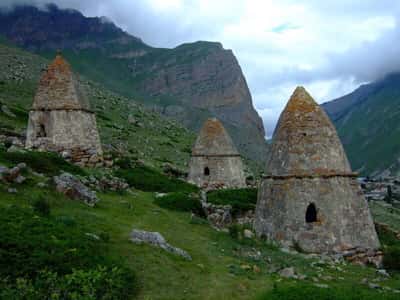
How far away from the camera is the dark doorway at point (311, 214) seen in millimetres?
13675

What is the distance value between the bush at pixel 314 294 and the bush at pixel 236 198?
13.3 m

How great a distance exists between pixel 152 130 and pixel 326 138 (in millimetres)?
48059

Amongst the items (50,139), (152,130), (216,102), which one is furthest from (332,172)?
(216,102)

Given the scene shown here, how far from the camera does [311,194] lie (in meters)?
13.5

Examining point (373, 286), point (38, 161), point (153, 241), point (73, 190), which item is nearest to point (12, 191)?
point (73, 190)

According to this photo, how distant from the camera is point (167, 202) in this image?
1909cm

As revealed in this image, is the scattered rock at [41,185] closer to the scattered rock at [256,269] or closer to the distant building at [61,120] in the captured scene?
the distant building at [61,120]

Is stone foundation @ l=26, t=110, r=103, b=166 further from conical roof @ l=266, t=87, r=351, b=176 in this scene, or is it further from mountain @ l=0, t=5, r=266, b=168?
mountain @ l=0, t=5, r=266, b=168

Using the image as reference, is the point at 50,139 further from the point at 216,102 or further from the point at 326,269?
the point at 216,102

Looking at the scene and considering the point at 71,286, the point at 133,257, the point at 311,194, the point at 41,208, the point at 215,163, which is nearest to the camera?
the point at 71,286

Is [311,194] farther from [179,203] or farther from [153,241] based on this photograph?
[179,203]

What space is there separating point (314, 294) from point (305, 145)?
249 inches

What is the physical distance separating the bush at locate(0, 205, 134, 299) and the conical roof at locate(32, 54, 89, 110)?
1180 centimetres

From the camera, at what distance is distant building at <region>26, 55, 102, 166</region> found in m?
21.1
